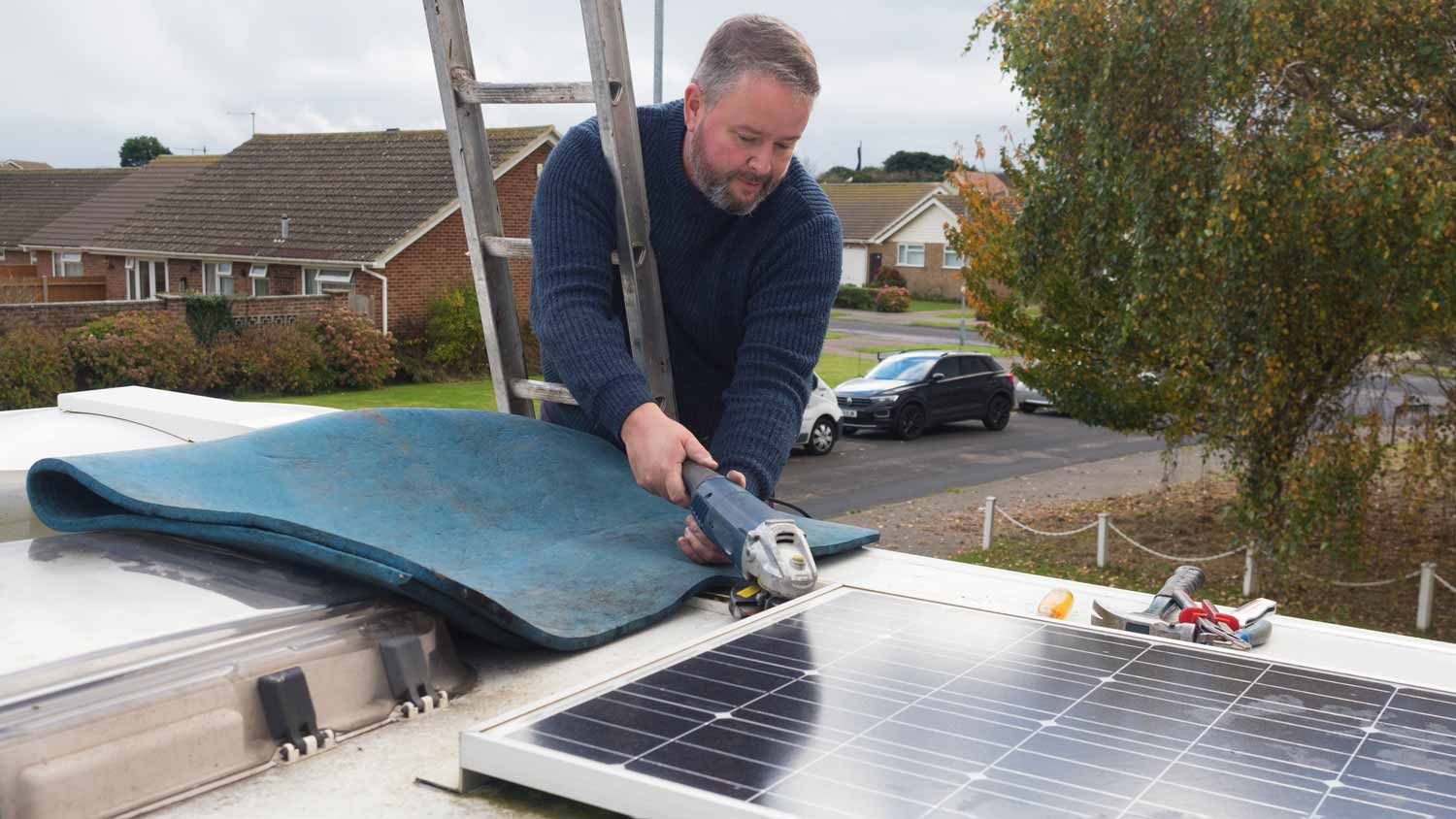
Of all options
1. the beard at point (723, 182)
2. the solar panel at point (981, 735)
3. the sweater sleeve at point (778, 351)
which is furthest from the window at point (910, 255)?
the solar panel at point (981, 735)

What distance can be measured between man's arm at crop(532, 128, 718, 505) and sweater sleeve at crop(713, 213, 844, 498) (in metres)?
0.29

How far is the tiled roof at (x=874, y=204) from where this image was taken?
6862 cm

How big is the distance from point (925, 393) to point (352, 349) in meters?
12.7

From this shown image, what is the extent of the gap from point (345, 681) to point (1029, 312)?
A: 17.2 metres

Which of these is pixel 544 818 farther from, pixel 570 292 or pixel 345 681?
pixel 570 292

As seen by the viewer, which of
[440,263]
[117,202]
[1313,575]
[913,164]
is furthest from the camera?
[913,164]

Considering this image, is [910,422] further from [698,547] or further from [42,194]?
[42,194]

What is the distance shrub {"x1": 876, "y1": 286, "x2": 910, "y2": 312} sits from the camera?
61.8 meters

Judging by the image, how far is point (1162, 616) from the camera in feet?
8.48

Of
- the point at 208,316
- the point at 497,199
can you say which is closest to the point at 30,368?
the point at 208,316

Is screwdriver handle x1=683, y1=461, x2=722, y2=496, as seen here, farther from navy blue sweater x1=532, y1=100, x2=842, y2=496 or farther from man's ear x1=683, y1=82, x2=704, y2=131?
man's ear x1=683, y1=82, x2=704, y2=131

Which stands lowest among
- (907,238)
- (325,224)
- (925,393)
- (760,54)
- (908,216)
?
(925,393)

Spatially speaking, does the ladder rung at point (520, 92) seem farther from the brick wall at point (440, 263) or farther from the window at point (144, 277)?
the window at point (144, 277)

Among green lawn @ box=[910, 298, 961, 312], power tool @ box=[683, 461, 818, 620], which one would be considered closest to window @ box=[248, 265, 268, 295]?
power tool @ box=[683, 461, 818, 620]
